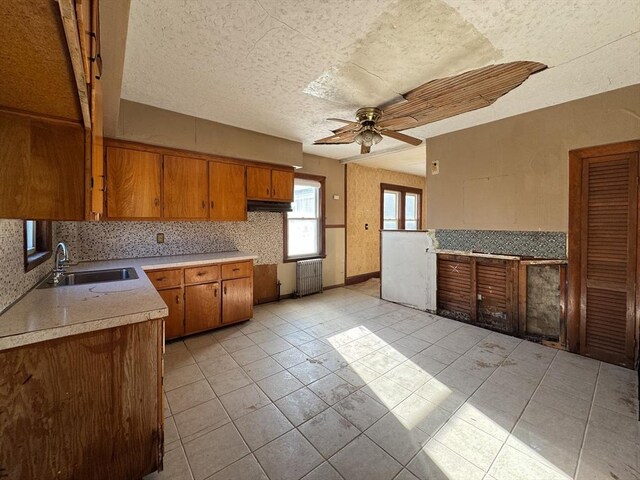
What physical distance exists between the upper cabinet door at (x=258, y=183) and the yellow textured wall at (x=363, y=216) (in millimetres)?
2139

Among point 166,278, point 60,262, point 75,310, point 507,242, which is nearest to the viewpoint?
point 75,310

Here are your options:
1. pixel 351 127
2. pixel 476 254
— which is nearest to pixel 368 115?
pixel 351 127

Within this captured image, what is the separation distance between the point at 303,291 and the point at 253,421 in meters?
3.03

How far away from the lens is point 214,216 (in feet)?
11.7

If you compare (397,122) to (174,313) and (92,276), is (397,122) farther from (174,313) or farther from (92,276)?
(92,276)

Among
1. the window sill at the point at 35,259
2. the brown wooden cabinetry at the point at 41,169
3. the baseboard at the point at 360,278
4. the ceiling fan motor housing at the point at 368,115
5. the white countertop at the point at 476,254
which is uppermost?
the ceiling fan motor housing at the point at 368,115

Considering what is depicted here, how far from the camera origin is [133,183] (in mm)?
3002

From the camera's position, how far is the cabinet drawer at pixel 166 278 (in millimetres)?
2855

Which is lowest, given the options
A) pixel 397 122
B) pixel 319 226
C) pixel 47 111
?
pixel 319 226

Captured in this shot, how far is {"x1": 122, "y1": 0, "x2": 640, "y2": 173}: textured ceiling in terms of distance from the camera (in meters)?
1.60

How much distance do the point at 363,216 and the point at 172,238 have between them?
12.7ft

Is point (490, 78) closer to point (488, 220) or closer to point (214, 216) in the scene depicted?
point (488, 220)

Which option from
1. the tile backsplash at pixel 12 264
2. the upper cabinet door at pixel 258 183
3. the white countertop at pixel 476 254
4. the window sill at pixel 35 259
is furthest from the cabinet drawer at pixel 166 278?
the white countertop at pixel 476 254

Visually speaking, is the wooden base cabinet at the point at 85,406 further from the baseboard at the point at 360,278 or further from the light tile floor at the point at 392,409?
the baseboard at the point at 360,278
